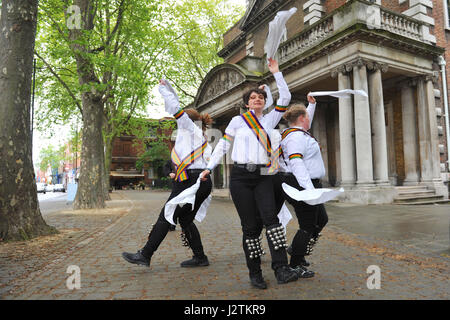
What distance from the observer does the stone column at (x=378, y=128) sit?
40.9ft

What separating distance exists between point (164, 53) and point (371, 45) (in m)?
12.5

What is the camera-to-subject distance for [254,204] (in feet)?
11.5

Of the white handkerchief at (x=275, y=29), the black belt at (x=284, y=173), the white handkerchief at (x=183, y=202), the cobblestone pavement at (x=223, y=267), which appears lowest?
the cobblestone pavement at (x=223, y=267)

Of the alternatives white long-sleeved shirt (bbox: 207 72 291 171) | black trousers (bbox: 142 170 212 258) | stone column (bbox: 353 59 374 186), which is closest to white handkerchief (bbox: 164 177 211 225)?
black trousers (bbox: 142 170 212 258)

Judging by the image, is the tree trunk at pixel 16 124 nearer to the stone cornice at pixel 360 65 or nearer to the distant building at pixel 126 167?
the stone cornice at pixel 360 65

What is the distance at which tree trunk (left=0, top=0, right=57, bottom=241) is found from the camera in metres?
6.63

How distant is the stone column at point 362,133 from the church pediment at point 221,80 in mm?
5896

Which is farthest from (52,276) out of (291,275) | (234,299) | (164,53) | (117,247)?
(164,53)

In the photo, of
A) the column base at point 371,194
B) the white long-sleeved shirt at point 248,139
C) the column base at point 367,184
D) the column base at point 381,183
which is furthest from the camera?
the column base at point 381,183

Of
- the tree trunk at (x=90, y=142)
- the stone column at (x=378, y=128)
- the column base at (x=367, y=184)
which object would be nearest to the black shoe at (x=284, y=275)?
the column base at (x=367, y=184)

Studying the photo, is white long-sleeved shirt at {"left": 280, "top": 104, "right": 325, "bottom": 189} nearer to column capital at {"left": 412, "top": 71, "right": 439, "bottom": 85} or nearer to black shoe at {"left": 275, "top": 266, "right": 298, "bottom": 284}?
black shoe at {"left": 275, "top": 266, "right": 298, "bottom": 284}

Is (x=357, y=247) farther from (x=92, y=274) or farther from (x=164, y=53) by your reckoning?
(x=164, y=53)

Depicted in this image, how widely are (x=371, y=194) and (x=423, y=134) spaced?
4577 millimetres
